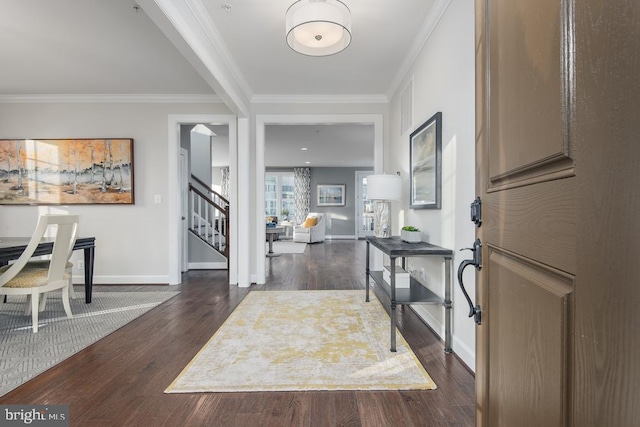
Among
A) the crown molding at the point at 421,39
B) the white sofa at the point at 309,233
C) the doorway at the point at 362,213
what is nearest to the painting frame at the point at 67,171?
the crown molding at the point at 421,39

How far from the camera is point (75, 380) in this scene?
1919 mm

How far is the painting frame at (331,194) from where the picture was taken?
1166cm

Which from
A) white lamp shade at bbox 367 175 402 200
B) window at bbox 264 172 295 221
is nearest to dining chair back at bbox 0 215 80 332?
white lamp shade at bbox 367 175 402 200

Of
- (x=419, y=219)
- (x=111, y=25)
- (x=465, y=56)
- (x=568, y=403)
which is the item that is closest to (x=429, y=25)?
(x=465, y=56)

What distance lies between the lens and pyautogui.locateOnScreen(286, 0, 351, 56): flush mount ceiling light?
2137mm

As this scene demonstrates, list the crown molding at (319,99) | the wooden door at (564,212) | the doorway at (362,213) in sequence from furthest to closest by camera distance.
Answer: the doorway at (362,213), the crown molding at (319,99), the wooden door at (564,212)

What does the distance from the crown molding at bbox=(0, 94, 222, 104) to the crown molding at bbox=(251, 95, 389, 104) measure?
65cm

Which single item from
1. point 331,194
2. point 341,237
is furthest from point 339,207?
point 341,237

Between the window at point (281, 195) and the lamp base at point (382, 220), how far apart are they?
326 inches

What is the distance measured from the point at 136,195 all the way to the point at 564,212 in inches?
193

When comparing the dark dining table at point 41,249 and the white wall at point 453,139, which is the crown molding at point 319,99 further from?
the dark dining table at point 41,249

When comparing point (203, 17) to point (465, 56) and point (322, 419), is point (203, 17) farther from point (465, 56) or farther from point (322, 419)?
point (322, 419)

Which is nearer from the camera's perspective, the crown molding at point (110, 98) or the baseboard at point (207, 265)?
the crown molding at point (110, 98)

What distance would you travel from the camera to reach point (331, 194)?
11.7 metres
